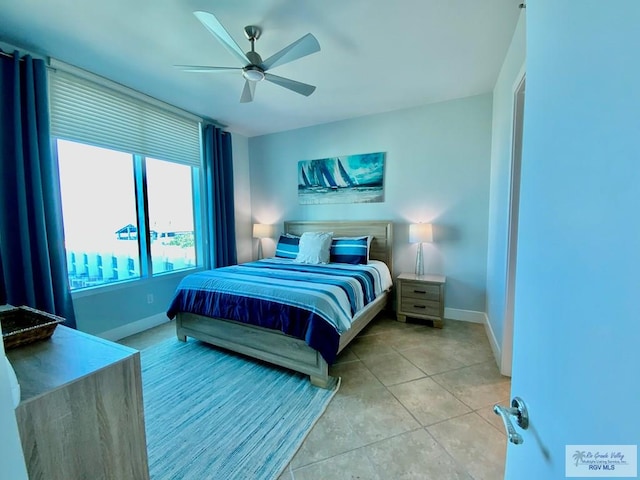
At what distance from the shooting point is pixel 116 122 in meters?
2.89

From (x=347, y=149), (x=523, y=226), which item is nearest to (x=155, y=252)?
(x=347, y=149)

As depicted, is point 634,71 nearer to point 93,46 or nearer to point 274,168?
point 93,46

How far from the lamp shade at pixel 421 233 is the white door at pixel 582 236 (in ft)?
Answer: 8.75

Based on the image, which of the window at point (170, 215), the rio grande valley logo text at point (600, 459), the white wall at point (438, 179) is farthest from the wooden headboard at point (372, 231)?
the rio grande valley logo text at point (600, 459)

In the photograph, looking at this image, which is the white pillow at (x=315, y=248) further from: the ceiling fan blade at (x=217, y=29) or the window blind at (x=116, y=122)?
the ceiling fan blade at (x=217, y=29)

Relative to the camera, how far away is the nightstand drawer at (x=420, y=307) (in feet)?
10.3

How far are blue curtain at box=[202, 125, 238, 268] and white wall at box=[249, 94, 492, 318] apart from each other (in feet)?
4.62

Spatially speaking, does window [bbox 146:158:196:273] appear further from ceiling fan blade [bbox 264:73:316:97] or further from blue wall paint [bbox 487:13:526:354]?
blue wall paint [bbox 487:13:526:354]

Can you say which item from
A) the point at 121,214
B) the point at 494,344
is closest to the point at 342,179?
the point at 494,344

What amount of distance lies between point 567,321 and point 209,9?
2.49 m

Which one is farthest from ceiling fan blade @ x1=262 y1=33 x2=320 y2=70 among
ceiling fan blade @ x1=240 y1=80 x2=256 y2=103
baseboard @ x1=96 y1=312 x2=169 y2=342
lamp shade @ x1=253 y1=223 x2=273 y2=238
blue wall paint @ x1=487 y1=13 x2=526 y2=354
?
baseboard @ x1=96 y1=312 x2=169 y2=342

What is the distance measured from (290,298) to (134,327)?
220 centimetres

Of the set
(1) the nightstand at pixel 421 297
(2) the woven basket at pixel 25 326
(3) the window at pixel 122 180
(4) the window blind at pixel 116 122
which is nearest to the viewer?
(2) the woven basket at pixel 25 326

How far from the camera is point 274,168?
178 inches
